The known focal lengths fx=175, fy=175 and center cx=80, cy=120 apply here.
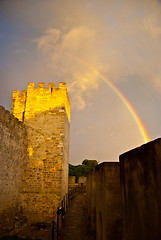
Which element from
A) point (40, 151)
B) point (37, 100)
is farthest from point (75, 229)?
point (37, 100)

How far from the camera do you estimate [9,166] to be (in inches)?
353

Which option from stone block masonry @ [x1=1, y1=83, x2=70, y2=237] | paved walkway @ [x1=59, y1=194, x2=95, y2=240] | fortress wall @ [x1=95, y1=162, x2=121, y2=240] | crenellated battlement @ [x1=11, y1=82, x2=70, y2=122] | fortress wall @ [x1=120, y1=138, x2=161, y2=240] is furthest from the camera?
crenellated battlement @ [x1=11, y1=82, x2=70, y2=122]

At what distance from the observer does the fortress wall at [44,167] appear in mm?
10094

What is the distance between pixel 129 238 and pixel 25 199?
9745mm

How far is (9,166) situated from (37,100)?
493 centimetres

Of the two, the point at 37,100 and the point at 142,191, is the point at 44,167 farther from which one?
the point at 142,191

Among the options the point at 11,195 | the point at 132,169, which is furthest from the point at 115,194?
the point at 11,195

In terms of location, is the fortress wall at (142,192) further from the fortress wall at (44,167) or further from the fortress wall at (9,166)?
the fortress wall at (44,167)

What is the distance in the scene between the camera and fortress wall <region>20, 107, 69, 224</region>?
10094mm

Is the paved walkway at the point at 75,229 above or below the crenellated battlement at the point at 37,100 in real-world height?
below

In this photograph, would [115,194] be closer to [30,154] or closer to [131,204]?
[131,204]

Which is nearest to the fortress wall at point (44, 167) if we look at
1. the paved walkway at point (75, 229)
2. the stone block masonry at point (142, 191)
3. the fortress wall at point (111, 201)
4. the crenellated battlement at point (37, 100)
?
the crenellated battlement at point (37, 100)

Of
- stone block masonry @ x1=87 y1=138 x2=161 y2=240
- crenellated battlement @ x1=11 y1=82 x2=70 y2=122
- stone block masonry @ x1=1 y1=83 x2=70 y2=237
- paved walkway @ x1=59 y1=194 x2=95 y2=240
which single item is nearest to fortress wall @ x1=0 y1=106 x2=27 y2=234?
stone block masonry @ x1=1 y1=83 x2=70 y2=237

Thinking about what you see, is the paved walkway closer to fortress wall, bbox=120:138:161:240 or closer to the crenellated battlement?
fortress wall, bbox=120:138:161:240
